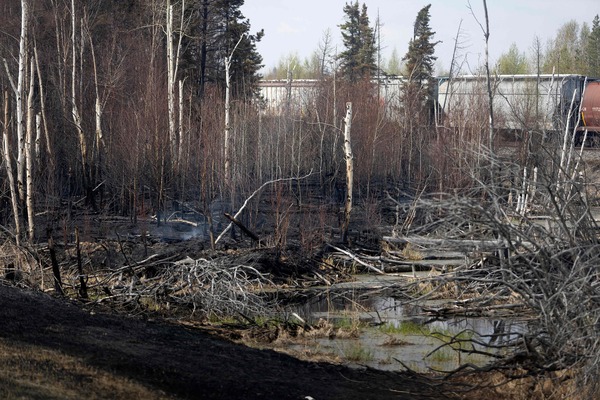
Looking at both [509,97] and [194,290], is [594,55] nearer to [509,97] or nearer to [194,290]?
[509,97]

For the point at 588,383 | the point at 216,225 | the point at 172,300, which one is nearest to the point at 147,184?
the point at 216,225

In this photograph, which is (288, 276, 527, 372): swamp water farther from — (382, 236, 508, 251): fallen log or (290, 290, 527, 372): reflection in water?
(382, 236, 508, 251): fallen log

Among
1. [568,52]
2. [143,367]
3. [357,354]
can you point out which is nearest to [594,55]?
[568,52]

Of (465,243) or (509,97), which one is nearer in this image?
(465,243)

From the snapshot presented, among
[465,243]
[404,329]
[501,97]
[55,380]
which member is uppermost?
[501,97]

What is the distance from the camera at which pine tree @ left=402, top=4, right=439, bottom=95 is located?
47.4 meters

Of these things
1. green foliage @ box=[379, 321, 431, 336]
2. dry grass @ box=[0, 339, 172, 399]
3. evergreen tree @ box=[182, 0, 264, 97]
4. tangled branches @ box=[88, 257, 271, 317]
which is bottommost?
green foliage @ box=[379, 321, 431, 336]

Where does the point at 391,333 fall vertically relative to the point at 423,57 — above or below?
below

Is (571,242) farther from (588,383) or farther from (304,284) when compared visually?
(304,284)

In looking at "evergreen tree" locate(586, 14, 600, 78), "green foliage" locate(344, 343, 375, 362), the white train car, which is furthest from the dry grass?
"evergreen tree" locate(586, 14, 600, 78)

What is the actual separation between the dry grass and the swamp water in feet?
11.7

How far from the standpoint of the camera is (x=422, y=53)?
47750mm

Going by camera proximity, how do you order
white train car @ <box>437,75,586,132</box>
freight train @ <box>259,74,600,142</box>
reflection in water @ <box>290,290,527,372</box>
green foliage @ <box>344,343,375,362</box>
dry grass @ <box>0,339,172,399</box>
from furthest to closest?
freight train @ <box>259,74,600,142</box> < white train car @ <box>437,75,586,132</box> < green foliage @ <box>344,343,375,362</box> < reflection in water @ <box>290,290,527,372</box> < dry grass @ <box>0,339,172,399</box>

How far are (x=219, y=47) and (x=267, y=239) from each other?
22693 millimetres
